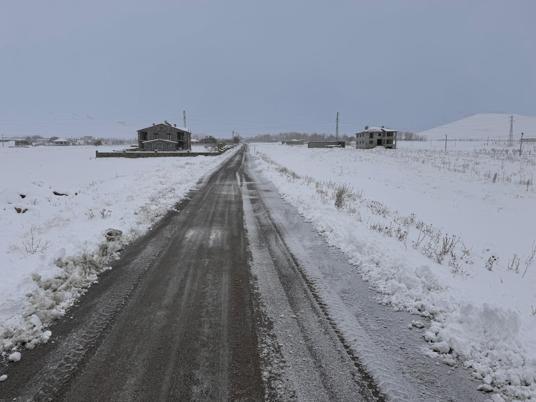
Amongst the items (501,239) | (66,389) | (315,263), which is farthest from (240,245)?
(501,239)

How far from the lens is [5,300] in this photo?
15.9ft

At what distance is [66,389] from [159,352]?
938 millimetres

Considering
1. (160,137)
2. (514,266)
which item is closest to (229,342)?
(514,266)

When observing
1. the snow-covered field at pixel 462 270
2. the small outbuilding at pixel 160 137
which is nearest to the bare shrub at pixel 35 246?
the snow-covered field at pixel 462 270

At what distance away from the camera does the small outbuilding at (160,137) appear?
68750mm

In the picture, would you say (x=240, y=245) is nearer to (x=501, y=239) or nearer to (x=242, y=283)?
(x=242, y=283)

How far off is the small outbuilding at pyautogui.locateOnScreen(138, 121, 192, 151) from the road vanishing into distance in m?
65.8

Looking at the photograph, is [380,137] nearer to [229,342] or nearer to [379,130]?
[379,130]

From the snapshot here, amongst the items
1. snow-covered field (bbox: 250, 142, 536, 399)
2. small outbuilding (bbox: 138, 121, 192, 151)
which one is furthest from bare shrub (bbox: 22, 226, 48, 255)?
small outbuilding (bbox: 138, 121, 192, 151)

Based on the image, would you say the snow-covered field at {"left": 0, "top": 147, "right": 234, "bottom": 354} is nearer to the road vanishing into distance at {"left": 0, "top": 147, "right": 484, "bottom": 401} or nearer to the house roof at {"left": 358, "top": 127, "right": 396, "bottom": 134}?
the road vanishing into distance at {"left": 0, "top": 147, "right": 484, "bottom": 401}

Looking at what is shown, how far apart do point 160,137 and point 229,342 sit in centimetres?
7194

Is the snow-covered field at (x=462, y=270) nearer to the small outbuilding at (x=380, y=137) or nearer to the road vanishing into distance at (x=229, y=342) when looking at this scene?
the road vanishing into distance at (x=229, y=342)

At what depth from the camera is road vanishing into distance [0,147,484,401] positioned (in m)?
3.29

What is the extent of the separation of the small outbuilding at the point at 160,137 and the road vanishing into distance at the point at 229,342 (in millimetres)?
65778
